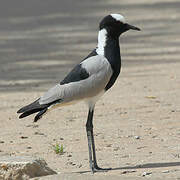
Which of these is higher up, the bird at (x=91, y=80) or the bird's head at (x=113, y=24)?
the bird's head at (x=113, y=24)

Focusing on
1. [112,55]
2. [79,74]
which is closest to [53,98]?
[79,74]

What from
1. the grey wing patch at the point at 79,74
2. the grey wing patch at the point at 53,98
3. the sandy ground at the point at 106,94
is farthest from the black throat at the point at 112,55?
the sandy ground at the point at 106,94

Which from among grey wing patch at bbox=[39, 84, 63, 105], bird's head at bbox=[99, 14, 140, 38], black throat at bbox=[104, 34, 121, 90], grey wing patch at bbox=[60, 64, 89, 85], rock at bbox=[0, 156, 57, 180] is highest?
bird's head at bbox=[99, 14, 140, 38]

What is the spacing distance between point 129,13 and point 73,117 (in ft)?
23.8

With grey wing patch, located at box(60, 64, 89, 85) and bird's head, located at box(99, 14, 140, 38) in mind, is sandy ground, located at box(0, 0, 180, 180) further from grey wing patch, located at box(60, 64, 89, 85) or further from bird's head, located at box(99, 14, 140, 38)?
bird's head, located at box(99, 14, 140, 38)

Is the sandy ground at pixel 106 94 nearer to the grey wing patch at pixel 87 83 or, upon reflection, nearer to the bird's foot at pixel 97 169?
the bird's foot at pixel 97 169

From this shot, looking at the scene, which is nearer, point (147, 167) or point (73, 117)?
point (147, 167)

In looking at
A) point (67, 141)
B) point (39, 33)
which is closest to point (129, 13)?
point (39, 33)

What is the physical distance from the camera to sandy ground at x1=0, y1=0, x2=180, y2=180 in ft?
22.3

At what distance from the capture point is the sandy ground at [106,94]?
681cm

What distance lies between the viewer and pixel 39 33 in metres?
14.0

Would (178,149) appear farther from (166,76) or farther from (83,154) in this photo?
(166,76)

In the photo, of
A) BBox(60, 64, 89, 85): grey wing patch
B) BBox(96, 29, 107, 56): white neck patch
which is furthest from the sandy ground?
BBox(96, 29, 107, 56): white neck patch

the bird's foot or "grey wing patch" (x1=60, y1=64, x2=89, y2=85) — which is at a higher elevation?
"grey wing patch" (x1=60, y1=64, x2=89, y2=85)
